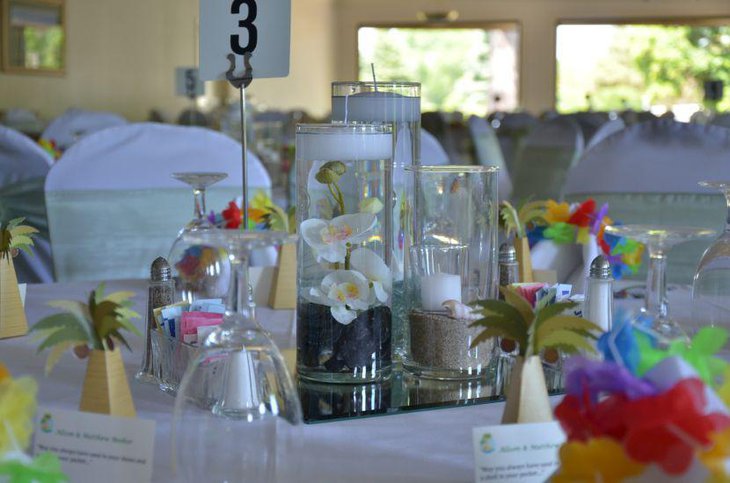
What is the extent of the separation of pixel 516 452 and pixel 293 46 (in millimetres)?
14824

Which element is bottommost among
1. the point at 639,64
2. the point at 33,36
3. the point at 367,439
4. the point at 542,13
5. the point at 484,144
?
the point at 367,439

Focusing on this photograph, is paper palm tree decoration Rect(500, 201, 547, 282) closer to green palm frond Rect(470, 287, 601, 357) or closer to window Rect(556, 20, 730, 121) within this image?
green palm frond Rect(470, 287, 601, 357)

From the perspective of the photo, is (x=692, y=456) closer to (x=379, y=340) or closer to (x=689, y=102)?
(x=379, y=340)

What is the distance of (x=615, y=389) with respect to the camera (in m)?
0.68

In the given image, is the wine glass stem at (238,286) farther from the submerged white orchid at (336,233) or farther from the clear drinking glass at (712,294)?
the clear drinking glass at (712,294)

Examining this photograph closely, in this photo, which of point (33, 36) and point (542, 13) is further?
point (542, 13)

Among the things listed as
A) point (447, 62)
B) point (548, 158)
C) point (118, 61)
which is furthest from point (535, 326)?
point (447, 62)

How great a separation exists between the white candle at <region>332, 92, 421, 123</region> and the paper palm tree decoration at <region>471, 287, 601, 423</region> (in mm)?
506

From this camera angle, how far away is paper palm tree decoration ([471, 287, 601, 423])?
2.97 ft

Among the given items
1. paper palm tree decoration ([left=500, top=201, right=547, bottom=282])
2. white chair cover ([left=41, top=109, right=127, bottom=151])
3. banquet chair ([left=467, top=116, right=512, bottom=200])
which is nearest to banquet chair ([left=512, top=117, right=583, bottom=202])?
banquet chair ([left=467, top=116, right=512, bottom=200])

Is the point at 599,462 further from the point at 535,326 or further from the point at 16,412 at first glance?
the point at 16,412

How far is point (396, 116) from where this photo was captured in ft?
4.56

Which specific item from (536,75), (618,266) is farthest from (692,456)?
(536,75)

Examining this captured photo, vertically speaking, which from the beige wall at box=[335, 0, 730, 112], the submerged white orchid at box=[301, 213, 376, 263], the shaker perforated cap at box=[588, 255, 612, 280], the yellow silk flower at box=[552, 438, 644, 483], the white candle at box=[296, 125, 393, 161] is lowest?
the yellow silk flower at box=[552, 438, 644, 483]
